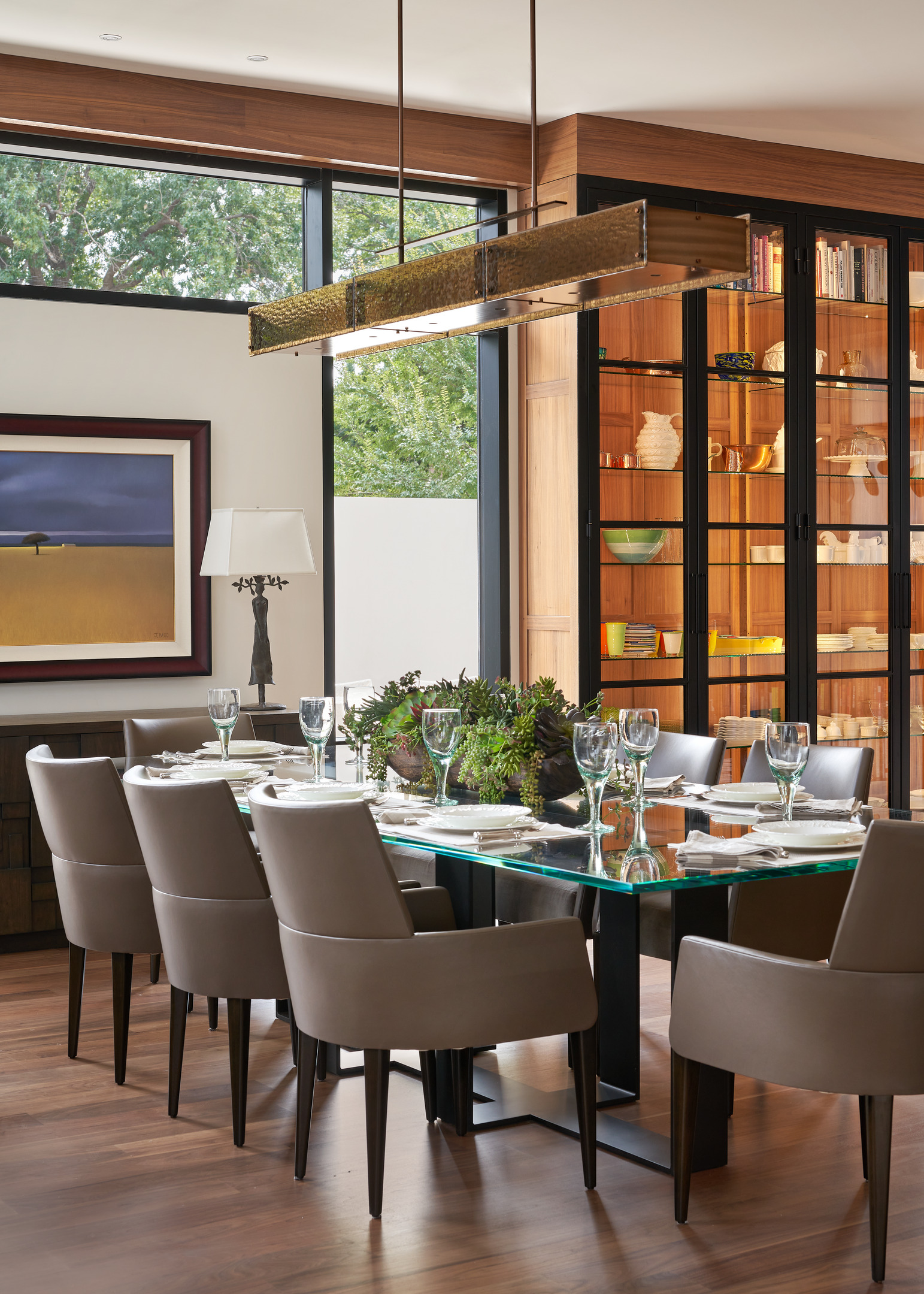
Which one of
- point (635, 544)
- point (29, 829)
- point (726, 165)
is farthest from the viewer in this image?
point (726, 165)

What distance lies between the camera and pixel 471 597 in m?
6.41

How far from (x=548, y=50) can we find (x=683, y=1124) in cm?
372

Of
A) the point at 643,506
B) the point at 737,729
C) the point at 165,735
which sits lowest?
the point at 737,729

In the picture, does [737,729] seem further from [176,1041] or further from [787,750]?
[176,1041]

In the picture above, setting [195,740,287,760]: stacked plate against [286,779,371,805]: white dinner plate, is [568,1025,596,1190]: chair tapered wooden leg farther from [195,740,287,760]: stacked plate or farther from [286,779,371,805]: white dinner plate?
[195,740,287,760]: stacked plate

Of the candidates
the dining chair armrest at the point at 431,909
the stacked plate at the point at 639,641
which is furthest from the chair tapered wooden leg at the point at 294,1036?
the stacked plate at the point at 639,641

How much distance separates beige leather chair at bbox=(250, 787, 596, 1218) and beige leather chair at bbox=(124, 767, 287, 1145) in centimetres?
29

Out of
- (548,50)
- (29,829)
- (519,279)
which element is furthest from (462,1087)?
(548,50)

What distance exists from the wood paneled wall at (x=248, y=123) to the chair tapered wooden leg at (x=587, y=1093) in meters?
3.77

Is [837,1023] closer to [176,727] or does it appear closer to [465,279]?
[465,279]

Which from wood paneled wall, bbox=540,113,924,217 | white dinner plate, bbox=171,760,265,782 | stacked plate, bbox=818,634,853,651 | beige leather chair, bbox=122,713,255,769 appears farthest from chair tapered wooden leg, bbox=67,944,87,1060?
stacked plate, bbox=818,634,853,651

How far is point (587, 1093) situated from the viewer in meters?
2.81

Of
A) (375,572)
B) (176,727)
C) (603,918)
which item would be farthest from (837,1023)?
(375,572)

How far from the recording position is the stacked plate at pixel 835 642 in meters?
6.39
